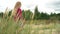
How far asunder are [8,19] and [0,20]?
0.07m

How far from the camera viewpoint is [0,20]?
2059mm

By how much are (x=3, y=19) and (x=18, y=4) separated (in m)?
0.25

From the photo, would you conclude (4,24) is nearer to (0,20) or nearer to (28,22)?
(0,20)

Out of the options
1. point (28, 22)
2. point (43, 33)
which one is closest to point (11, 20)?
point (28, 22)

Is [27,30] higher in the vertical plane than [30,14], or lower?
lower

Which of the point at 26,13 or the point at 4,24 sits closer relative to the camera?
the point at 4,24

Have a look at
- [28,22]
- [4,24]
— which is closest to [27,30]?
[28,22]

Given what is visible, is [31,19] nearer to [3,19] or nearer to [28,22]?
[28,22]

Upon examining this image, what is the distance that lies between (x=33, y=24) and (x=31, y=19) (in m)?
0.07

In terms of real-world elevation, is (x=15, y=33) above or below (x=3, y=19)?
→ below

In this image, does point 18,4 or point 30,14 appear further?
Answer: point 18,4

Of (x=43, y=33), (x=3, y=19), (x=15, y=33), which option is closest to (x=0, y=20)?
(x=3, y=19)

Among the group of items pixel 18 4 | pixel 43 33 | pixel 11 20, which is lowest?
pixel 43 33

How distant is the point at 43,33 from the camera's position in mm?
2195
